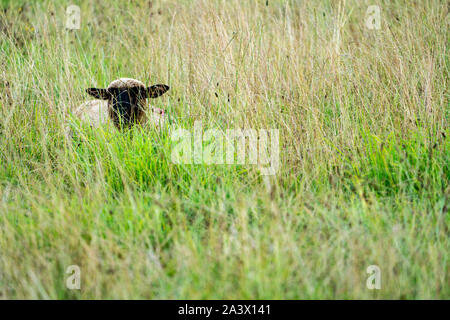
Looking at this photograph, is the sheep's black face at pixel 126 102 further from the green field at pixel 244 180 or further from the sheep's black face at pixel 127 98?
the green field at pixel 244 180

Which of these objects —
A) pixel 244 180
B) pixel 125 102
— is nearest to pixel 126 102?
pixel 125 102

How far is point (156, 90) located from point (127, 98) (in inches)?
10.6

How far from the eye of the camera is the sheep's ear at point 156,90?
12.7 feet

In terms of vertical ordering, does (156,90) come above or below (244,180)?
above

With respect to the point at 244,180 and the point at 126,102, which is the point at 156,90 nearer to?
the point at 126,102

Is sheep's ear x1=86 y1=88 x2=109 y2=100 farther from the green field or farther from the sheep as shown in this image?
the green field

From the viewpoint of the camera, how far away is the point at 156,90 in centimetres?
388

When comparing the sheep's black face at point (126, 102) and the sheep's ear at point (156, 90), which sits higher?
the sheep's ear at point (156, 90)

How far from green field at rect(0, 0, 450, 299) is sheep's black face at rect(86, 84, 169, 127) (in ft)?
0.63

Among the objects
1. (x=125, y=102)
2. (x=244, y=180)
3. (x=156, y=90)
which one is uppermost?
(x=156, y=90)

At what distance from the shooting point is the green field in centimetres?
215

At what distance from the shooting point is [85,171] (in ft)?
10.2

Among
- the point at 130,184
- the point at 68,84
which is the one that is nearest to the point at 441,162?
the point at 130,184

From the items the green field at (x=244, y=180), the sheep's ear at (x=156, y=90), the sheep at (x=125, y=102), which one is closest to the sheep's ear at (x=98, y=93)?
the sheep at (x=125, y=102)
